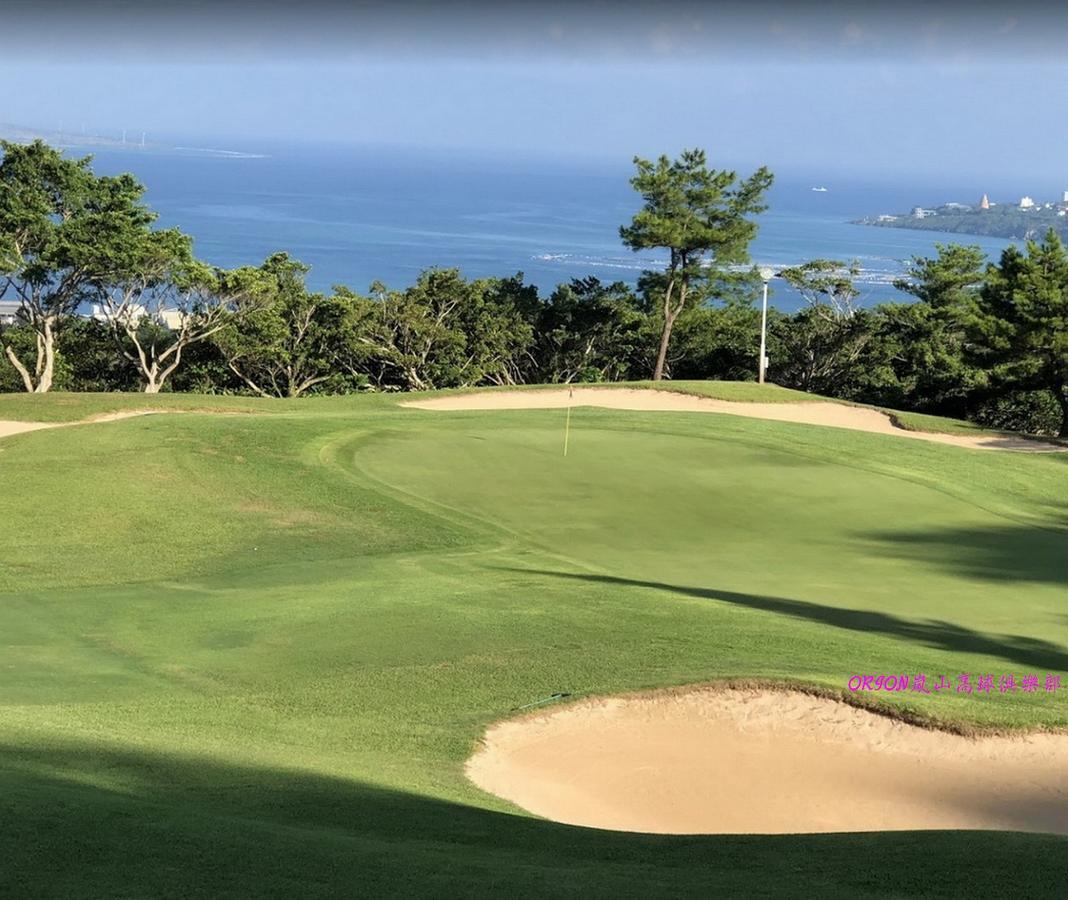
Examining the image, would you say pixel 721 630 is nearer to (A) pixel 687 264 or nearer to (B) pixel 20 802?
(B) pixel 20 802

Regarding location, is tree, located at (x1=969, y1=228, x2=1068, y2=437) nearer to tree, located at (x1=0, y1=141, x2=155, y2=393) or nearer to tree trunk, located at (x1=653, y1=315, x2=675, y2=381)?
tree trunk, located at (x1=653, y1=315, x2=675, y2=381)

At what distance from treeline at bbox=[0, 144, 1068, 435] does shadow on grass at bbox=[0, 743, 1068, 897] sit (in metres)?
30.7

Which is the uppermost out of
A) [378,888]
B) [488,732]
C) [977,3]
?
[977,3]

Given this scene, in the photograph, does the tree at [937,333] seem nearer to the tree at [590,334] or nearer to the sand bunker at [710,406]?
the tree at [590,334]

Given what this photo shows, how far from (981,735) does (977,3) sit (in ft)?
28.1

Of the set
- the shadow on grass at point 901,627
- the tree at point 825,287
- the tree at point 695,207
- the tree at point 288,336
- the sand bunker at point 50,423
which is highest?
the tree at point 695,207

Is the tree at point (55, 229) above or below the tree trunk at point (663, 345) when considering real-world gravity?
above

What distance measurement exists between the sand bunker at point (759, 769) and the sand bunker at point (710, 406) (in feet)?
65.0

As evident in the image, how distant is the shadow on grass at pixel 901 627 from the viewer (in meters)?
12.2

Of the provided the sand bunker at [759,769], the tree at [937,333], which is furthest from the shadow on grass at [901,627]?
the tree at [937,333]

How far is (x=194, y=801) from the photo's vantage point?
7.07 meters

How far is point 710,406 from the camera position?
1277 inches

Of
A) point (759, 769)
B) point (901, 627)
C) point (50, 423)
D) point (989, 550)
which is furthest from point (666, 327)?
point (759, 769)

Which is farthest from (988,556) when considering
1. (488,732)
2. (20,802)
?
(20,802)
